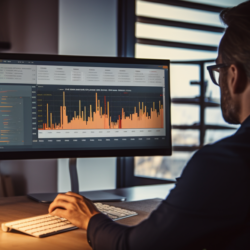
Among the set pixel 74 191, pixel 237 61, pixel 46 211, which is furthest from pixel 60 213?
pixel 237 61

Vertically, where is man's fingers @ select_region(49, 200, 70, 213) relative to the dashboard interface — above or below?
below

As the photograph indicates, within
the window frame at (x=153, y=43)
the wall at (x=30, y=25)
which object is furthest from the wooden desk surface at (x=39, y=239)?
the wall at (x=30, y=25)

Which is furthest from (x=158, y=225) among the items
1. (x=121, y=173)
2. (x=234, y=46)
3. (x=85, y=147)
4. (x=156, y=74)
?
(x=121, y=173)

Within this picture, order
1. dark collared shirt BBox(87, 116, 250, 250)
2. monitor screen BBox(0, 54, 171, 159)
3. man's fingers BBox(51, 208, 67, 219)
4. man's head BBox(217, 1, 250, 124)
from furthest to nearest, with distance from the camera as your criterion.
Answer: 1. monitor screen BBox(0, 54, 171, 159)
2. man's fingers BBox(51, 208, 67, 219)
3. man's head BBox(217, 1, 250, 124)
4. dark collared shirt BBox(87, 116, 250, 250)

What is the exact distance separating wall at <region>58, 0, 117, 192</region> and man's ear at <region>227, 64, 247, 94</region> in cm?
124

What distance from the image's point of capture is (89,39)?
6.05 ft

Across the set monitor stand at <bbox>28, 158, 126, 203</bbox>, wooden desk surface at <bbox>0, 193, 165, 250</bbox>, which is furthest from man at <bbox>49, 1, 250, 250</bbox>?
monitor stand at <bbox>28, 158, 126, 203</bbox>

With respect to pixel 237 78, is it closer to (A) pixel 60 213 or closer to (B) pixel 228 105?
(B) pixel 228 105

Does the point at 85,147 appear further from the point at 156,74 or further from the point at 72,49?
the point at 72,49

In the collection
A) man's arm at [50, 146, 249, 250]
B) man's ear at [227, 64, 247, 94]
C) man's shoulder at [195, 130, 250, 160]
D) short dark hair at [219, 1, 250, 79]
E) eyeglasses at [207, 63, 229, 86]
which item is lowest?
man's arm at [50, 146, 249, 250]

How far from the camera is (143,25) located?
6.91ft

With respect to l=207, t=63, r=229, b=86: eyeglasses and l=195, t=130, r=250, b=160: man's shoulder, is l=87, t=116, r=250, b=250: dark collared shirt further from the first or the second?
l=207, t=63, r=229, b=86: eyeglasses

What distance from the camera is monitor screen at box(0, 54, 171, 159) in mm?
1228

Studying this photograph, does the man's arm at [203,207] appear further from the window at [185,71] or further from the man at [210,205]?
the window at [185,71]
